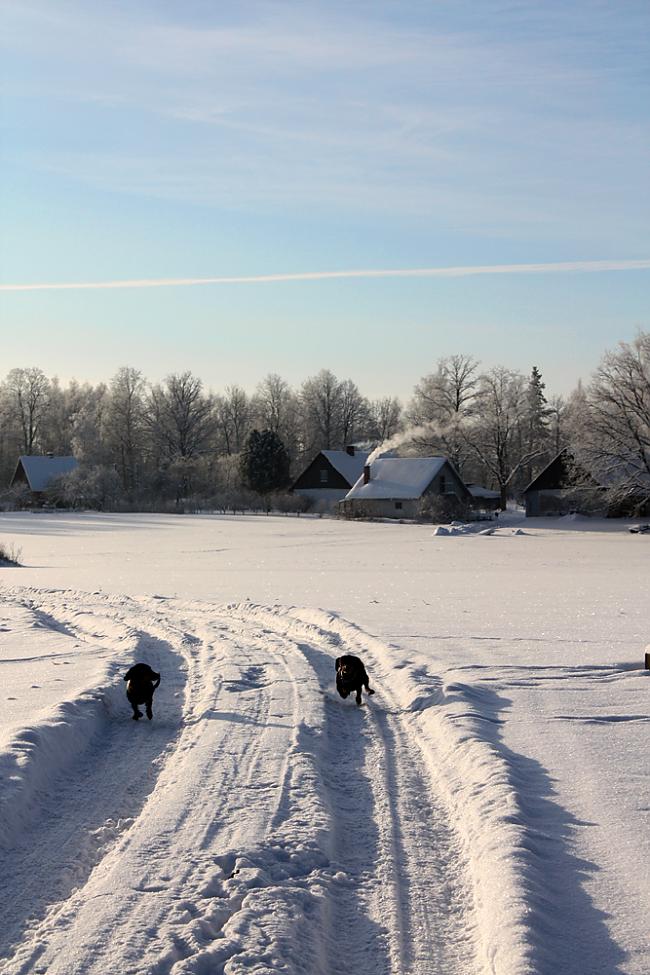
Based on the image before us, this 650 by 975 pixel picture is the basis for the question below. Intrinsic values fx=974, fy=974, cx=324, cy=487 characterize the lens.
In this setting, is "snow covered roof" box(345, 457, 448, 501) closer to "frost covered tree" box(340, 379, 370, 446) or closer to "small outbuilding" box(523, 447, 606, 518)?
"small outbuilding" box(523, 447, 606, 518)

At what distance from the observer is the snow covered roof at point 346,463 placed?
311 feet

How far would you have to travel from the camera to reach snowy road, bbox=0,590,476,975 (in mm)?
4902

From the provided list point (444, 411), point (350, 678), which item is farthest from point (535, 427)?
point (350, 678)

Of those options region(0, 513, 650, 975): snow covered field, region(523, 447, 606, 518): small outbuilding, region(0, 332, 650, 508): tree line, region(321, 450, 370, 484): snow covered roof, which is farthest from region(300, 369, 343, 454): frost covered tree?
region(0, 513, 650, 975): snow covered field

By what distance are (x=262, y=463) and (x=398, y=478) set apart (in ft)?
60.6

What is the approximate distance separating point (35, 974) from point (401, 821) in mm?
2948

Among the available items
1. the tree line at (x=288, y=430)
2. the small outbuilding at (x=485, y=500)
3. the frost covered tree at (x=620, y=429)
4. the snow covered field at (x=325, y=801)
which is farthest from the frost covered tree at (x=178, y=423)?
the snow covered field at (x=325, y=801)

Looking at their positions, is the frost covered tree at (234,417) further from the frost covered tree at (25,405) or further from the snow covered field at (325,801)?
the snow covered field at (325,801)

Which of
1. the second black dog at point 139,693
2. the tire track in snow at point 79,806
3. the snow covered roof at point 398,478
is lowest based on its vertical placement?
the tire track in snow at point 79,806

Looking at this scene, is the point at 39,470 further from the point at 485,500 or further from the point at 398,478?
the point at 485,500

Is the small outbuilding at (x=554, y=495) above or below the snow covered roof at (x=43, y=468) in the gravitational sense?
below

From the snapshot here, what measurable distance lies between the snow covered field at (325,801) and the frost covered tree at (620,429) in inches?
1823

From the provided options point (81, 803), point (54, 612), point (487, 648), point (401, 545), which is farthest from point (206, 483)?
point (81, 803)

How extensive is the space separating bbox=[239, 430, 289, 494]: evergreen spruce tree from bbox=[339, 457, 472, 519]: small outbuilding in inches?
577
